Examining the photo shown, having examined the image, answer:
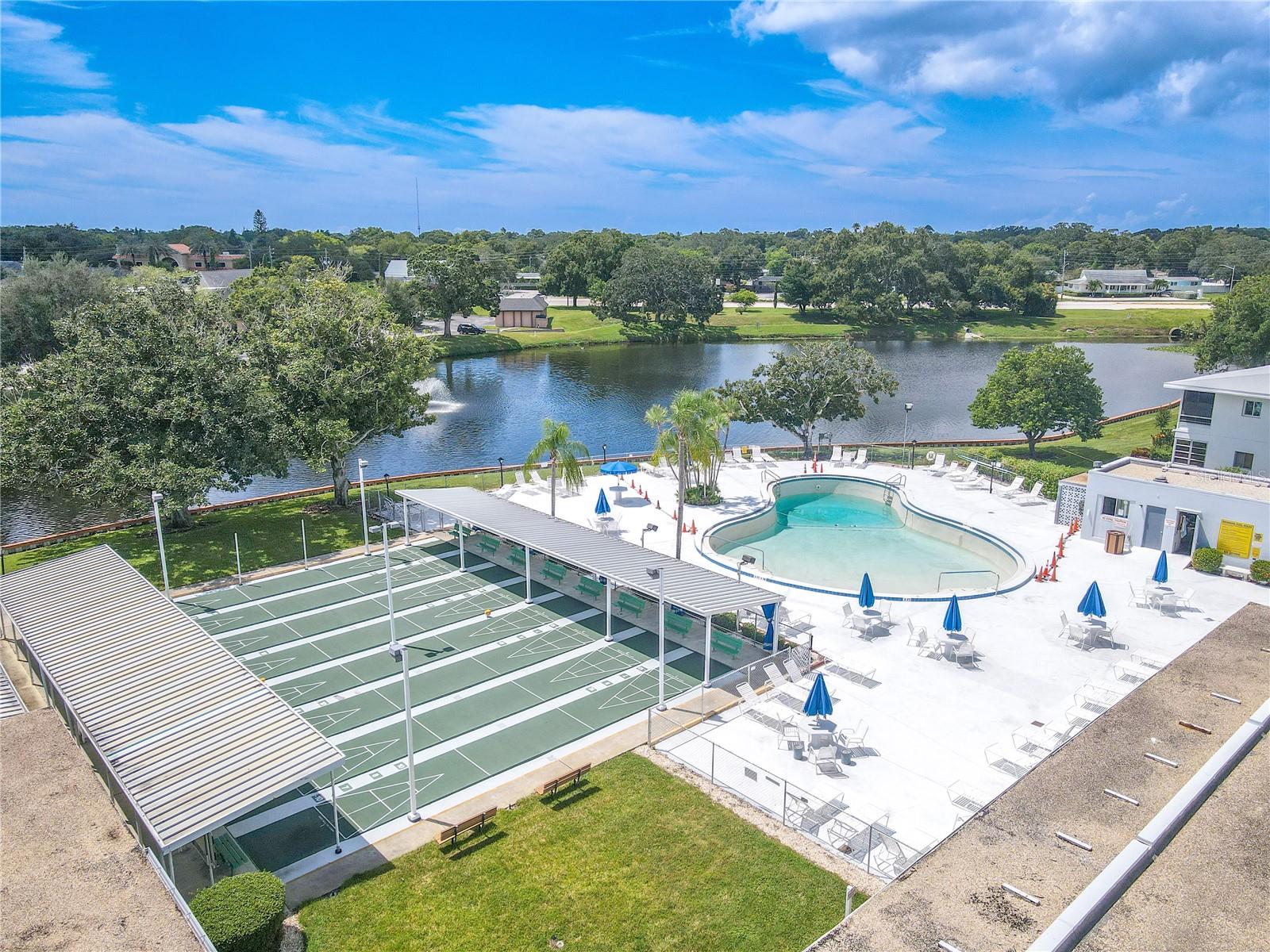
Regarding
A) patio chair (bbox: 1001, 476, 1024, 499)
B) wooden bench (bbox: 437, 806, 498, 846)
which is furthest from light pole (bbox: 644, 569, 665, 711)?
patio chair (bbox: 1001, 476, 1024, 499)

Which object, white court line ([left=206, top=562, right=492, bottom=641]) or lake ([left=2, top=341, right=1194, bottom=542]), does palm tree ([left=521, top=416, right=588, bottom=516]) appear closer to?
white court line ([left=206, top=562, right=492, bottom=641])

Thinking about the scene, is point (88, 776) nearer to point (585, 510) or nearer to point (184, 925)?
point (184, 925)

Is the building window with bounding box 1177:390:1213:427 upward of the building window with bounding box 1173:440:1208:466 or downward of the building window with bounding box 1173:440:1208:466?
upward

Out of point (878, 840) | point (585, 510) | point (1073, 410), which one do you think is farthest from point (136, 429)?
point (1073, 410)

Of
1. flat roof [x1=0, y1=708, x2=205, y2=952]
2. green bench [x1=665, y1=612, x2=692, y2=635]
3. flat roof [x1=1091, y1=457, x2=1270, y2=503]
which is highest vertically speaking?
flat roof [x1=1091, y1=457, x2=1270, y2=503]

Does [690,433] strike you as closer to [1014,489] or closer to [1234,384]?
[1014,489]

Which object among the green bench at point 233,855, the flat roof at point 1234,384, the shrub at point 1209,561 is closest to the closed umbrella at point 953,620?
the shrub at point 1209,561

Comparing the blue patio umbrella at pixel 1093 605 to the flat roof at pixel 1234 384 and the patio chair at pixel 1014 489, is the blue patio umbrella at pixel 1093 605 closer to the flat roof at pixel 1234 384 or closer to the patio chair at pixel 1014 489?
the patio chair at pixel 1014 489
